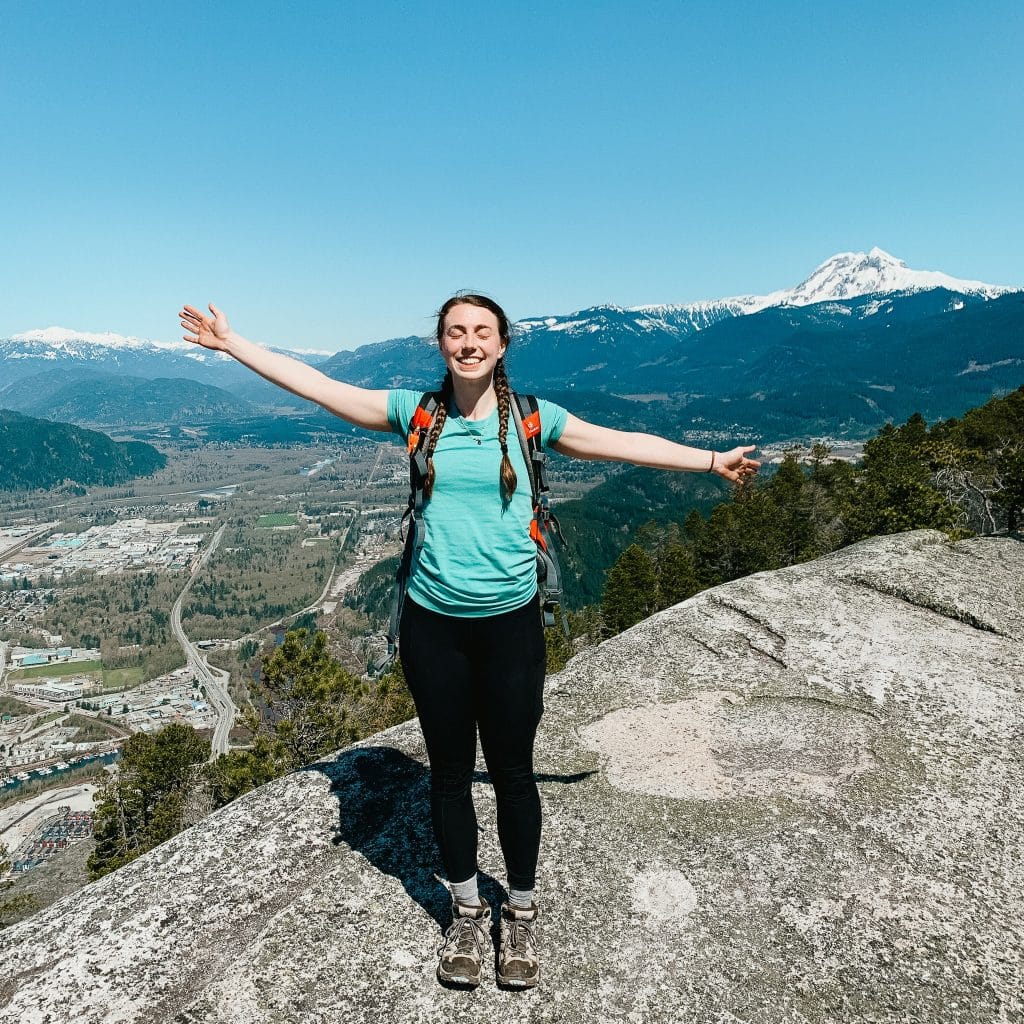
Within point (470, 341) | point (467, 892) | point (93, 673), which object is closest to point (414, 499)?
point (470, 341)

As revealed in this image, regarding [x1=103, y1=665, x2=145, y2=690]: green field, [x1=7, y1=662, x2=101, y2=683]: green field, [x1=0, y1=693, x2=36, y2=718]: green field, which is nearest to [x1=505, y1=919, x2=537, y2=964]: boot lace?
[x1=0, y1=693, x2=36, y2=718]: green field

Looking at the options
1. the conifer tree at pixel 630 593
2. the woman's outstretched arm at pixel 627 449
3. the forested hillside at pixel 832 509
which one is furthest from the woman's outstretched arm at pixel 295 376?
the conifer tree at pixel 630 593

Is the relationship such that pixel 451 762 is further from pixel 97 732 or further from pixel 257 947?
pixel 97 732

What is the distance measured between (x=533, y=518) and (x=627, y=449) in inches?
29.9

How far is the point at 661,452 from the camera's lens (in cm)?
397

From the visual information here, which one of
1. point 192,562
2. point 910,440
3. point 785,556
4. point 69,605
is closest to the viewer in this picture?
point 785,556

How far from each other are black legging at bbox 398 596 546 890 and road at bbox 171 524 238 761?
2708 inches

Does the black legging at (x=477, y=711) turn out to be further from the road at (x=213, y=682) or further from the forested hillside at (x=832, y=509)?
the road at (x=213, y=682)

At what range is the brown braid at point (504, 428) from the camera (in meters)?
3.31

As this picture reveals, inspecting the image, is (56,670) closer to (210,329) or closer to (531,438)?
(210,329)

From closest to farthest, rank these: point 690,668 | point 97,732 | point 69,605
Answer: point 690,668 → point 97,732 → point 69,605

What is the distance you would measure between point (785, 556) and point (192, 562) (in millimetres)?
162582

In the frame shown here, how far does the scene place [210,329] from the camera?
3.95 m

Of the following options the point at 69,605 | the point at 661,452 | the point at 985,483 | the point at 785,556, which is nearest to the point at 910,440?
the point at 785,556
